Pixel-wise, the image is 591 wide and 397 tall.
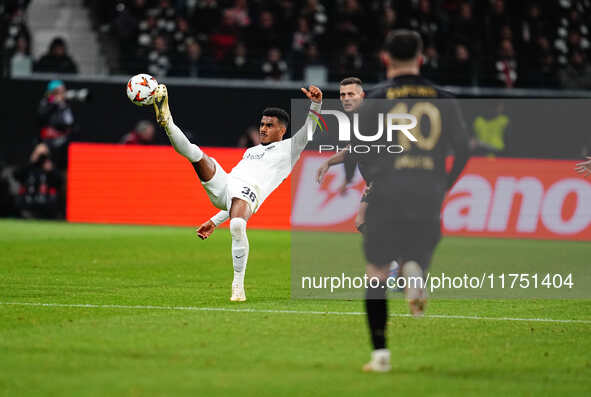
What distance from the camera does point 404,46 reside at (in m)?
6.70

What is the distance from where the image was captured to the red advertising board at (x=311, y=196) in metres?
19.0

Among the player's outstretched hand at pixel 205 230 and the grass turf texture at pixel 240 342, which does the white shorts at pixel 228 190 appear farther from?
the grass turf texture at pixel 240 342

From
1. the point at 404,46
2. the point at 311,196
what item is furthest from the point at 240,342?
the point at 311,196

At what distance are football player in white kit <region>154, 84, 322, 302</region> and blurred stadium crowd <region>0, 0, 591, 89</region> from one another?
12284 millimetres

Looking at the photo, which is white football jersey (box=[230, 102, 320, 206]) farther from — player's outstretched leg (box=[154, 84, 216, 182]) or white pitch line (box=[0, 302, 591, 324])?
white pitch line (box=[0, 302, 591, 324])

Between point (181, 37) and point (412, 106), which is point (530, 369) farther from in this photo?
point (181, 37)

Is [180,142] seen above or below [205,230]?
above

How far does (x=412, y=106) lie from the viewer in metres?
6.80

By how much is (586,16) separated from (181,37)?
9977 millimetres

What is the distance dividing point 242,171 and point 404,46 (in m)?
4.86

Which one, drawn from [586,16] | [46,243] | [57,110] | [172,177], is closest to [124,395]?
[46,243]

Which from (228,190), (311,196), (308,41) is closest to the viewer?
(228,190)

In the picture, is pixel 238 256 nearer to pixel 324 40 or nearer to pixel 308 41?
pixel 308 41

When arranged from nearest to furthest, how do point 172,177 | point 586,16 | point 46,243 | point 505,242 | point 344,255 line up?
point 344,255
point 46,243
point 505,242
point 172,177
point 586,16
